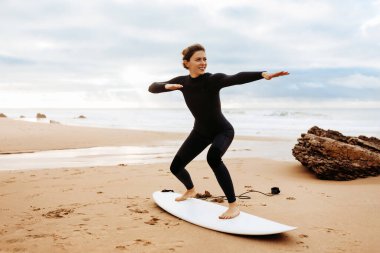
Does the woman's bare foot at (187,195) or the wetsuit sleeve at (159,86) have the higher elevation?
the wetsuit sleeve at (159,86)

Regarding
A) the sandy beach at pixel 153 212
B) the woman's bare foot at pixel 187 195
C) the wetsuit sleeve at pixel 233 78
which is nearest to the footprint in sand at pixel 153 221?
the sandy beach at pixel 153 212

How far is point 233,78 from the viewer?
13.3ft

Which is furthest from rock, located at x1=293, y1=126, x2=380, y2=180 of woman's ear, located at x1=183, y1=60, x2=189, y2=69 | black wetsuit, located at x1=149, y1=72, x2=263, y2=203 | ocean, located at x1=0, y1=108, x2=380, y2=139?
ocean, located at x1=0, y1=108, x2=380, y2=139

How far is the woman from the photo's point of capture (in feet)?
14.0

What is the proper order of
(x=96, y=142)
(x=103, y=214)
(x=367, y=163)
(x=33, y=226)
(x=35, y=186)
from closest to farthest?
1. (x=33, y=226)
2. (x=103, y=214)
3. (x=35, y=186)
4. (x=367, y=163)
5. (x=96, y=142)

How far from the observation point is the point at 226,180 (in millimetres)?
4258

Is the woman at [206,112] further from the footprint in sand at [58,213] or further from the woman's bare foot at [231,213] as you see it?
the footprint in sand at [58,213]

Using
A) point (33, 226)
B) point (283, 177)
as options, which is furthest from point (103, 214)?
point (283, 177)

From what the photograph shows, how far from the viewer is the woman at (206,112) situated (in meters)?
4.27

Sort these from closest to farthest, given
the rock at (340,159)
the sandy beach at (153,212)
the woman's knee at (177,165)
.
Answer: the sandy beach at (153,212) < the woman's knee at (177,165) < the rock at (340,159)

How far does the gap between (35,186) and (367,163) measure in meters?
6.31

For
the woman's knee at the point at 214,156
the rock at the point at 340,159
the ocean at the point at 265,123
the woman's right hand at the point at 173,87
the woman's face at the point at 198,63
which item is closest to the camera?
the woman's knee at the point at 214,156

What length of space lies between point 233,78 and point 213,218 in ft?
5.53

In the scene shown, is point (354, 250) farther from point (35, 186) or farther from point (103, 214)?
point (35, 186)
